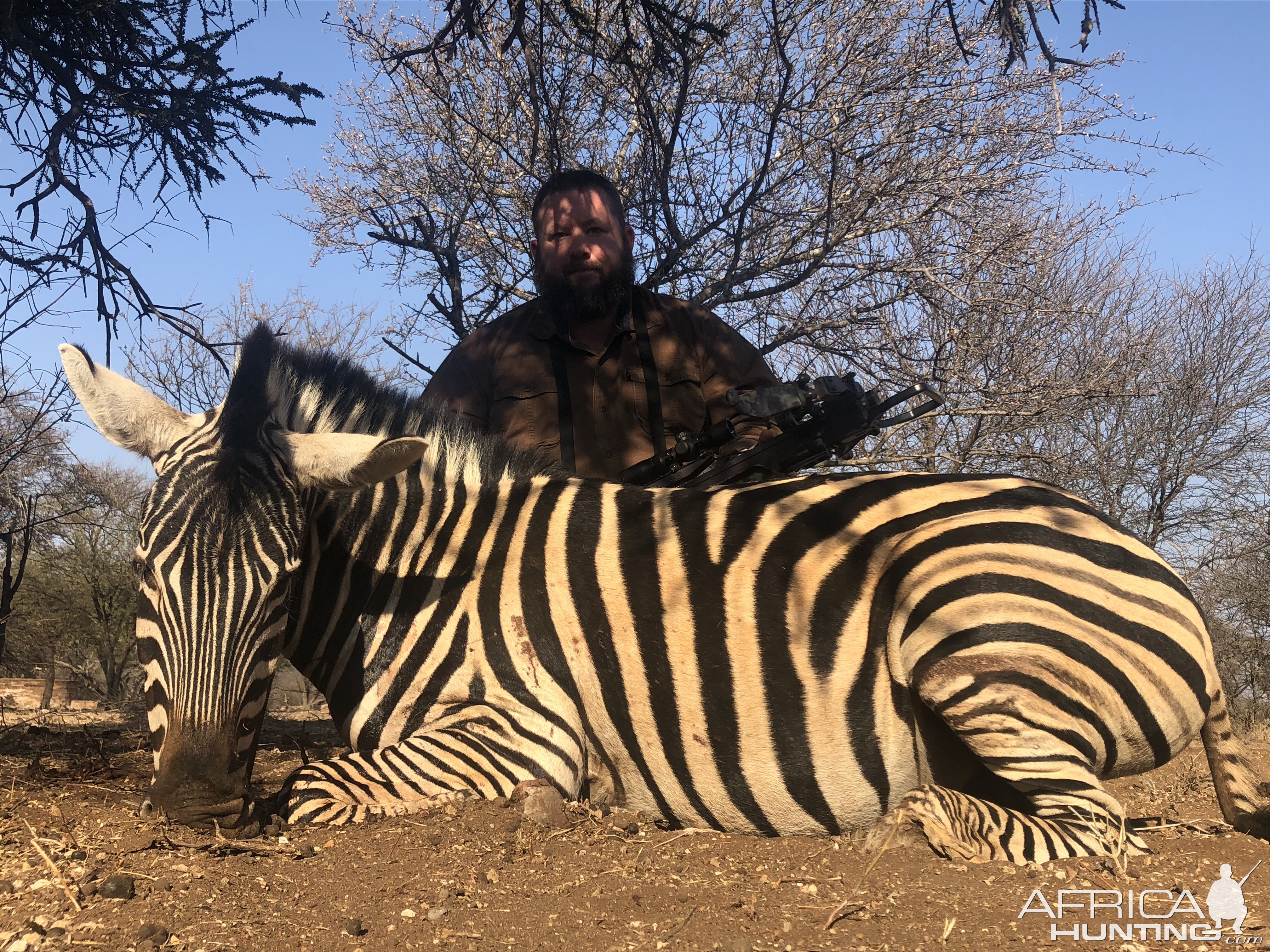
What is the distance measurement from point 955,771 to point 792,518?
92 cm

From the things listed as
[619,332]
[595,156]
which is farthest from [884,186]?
[619,332]

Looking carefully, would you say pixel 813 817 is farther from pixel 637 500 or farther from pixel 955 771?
pixel 637 500

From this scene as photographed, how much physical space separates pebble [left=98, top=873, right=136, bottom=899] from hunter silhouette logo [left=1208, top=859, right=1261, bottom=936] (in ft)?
7.71

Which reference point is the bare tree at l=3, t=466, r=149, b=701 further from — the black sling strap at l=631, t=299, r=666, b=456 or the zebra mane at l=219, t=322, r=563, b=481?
the zebra mane at l=219, t=322, r=563, b=481

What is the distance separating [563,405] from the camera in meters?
4.84

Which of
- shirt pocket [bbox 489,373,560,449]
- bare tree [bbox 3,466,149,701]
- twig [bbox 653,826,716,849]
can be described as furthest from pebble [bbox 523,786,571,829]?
bare tree [bbox 3,466,149,701]

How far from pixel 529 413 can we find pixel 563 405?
278 millimetres

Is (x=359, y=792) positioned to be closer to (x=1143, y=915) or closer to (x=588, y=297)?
(x=1143, y=915)

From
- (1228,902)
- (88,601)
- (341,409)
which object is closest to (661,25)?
(341,409)

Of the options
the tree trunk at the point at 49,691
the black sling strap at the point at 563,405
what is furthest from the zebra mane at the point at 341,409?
the tree trunk at the point at 49,691

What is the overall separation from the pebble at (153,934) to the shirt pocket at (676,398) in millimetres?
3537

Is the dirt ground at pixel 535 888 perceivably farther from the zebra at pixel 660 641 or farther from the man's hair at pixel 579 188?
the man's hair at pixel 579 188

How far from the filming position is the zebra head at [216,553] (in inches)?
92.5

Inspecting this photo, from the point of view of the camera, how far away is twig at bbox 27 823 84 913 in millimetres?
1893
